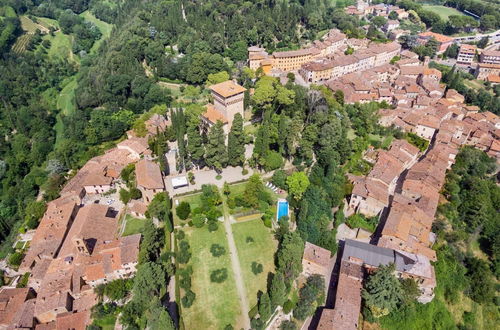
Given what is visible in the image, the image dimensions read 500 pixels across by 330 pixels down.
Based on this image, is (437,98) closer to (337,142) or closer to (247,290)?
(337,142)

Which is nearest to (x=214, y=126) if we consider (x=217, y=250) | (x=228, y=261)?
(x=217, y=250)

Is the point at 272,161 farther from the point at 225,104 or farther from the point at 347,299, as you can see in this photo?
the point at 347,299

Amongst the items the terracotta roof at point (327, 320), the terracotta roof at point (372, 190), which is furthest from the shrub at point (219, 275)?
the terracotta roof at point (372, 190)

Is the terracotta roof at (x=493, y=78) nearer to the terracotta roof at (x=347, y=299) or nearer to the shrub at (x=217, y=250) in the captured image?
the terracotta roof at (x=347, y=299)

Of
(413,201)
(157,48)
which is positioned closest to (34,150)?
(157,48)

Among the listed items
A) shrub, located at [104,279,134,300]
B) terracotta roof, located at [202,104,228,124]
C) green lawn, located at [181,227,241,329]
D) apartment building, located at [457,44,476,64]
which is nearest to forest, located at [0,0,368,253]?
terracotta roof, located at [202,104,228,124]
